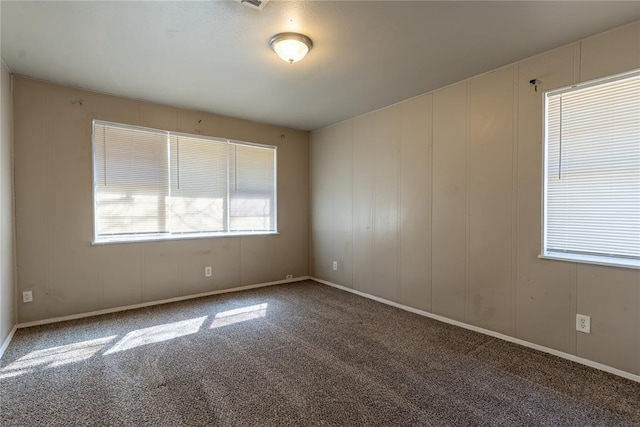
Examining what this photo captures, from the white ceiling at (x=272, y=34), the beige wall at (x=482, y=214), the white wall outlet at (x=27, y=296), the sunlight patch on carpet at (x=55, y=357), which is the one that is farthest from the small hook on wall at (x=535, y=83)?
the white wall outlet at (x=27, y=296)

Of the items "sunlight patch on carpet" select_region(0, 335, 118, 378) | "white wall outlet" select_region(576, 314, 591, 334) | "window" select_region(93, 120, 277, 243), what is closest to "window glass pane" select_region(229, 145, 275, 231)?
"window" select_region(93, 120, 277, 243)

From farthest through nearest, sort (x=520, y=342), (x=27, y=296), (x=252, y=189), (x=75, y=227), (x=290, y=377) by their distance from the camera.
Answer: (x=252, y=189) < (x=75, y=227) < (x=27, y=296) < (x=520, y=342) < (x=290, y=377)

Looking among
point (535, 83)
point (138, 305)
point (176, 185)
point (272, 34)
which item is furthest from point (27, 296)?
point (535, 83)

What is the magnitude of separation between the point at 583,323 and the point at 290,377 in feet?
7.57

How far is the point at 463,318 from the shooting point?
3209 millimetres

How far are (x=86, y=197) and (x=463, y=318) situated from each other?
4.28 meters

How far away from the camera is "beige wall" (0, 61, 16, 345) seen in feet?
8.83

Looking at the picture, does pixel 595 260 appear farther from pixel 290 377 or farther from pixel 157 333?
pixel 157 333

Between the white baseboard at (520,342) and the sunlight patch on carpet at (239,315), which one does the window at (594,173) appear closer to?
the white baseboard at (520,342)

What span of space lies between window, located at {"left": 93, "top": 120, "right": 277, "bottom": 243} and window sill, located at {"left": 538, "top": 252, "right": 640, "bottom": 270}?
11.9 feet

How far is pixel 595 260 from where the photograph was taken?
2379 millimetres

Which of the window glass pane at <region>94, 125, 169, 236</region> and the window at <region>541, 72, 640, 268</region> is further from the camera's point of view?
the window glass pane at <region>94, 125, 169, 236</region>

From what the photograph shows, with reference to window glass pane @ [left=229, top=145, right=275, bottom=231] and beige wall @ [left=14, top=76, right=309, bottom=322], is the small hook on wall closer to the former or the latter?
window glass pane @ [left=229, top=145, right=275, bottom=231]

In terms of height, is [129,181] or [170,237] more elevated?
[129,181]
